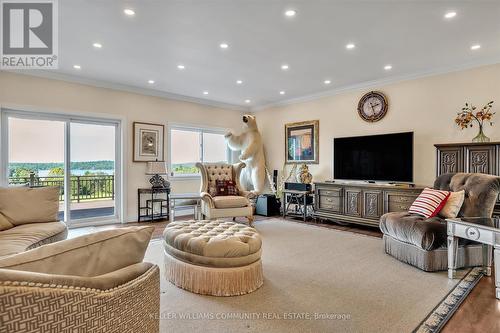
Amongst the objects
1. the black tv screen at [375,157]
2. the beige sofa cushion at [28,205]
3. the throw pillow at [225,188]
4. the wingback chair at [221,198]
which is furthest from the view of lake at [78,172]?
the black tv screen at [375,157]

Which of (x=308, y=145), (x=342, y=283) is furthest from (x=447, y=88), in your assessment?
(x=342, y=283)

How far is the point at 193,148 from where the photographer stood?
681 cm

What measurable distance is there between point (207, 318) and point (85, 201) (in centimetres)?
436

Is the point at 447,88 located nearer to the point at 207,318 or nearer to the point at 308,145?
the point at 308,145

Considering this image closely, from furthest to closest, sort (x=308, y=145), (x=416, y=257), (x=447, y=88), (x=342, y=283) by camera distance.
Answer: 1. (x=308, y=145)
2. (x=447, y=88)
3. (x=416, y=257)
4. (x=342, y=283)

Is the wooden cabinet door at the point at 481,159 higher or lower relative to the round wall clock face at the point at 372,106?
lower

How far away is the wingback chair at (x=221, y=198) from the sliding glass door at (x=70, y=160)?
183 cm

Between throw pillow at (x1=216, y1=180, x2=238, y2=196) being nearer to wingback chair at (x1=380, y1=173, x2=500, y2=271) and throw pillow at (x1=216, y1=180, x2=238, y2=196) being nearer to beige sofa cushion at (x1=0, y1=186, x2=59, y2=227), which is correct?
beige sofa cushion at (x1=0, y1=186, x2=59, y2=227)

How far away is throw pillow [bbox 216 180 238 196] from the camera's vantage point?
5156 mm

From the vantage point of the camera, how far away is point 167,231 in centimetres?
287

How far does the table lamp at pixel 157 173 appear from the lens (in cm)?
562

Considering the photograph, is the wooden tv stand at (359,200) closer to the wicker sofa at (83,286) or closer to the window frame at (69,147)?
the window frame at (69,147)

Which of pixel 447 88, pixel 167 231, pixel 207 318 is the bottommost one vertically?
pixel 207 318

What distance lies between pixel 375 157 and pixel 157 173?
4.22m
